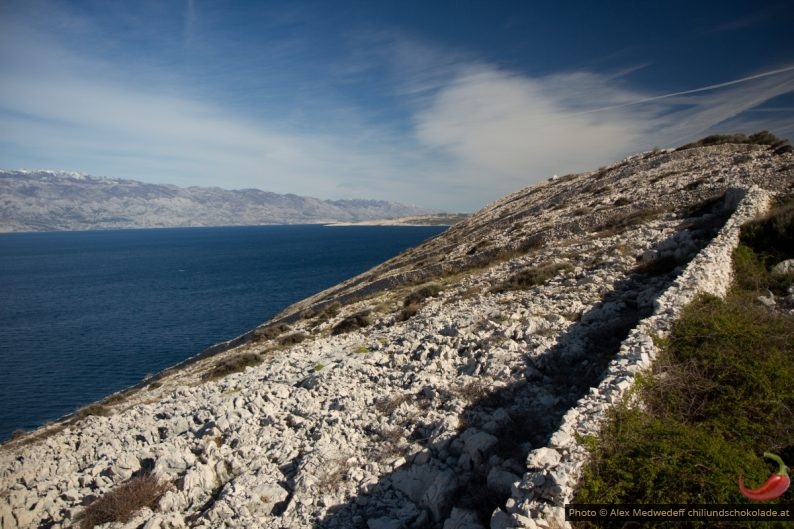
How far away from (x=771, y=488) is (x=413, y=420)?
7.82m

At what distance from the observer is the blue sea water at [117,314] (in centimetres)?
4736

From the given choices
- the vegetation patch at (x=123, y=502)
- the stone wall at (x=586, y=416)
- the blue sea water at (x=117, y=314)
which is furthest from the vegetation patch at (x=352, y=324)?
the blue sea water at (x=117, y=314)

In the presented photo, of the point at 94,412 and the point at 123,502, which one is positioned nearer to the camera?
the point at 123,502

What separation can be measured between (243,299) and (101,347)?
2998cm

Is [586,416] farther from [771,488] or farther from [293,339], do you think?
[293,339]

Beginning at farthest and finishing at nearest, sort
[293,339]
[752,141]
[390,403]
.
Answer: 1. [752,141]
2. [293,339]
3. [390,403]

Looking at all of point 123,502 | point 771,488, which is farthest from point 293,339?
point 771,488

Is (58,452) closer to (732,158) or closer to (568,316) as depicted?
(568,316)

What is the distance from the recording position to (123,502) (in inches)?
461

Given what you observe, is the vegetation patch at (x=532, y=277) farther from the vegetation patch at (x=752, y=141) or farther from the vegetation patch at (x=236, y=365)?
the vegetation patch at (x=752, y=141)

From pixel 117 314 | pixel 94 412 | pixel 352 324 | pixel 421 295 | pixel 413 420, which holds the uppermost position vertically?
pixel 421 295

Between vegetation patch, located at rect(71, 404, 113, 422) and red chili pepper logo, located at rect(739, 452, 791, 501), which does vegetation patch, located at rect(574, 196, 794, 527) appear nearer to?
red chili pepper logo, located at rect(739, 452, 791, 501)

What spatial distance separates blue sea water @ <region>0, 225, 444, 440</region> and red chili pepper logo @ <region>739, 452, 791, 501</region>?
48.7 metres

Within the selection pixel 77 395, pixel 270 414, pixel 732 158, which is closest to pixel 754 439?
pixel 270 414
